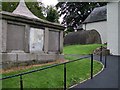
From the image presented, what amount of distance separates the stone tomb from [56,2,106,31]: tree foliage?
40866 millimetres

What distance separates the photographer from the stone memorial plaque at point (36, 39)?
445 inches

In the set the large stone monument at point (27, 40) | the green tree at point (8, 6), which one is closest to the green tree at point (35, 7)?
the green tree at point (8, 6)

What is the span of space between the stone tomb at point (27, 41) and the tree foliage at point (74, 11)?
4087 centimetres

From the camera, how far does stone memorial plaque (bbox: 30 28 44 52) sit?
11305mm

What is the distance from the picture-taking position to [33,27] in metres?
11.5

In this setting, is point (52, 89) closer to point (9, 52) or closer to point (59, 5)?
point (9, 52)

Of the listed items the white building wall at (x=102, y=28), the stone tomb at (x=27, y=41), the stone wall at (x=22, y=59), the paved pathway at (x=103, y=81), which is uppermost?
the white building wall at (x=102, y=28)

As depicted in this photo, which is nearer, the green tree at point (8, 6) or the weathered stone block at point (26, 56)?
the weathered stone block at point (26, 56)

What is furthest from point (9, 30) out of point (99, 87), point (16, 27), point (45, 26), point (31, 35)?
point (99, 87)

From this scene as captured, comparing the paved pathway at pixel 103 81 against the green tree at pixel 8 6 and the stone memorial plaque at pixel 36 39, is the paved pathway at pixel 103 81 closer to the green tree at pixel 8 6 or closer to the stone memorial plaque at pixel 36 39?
the stone memorial plaque at pixel 36 39

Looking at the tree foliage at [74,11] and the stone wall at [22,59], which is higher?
the tree foliage at [74,11]

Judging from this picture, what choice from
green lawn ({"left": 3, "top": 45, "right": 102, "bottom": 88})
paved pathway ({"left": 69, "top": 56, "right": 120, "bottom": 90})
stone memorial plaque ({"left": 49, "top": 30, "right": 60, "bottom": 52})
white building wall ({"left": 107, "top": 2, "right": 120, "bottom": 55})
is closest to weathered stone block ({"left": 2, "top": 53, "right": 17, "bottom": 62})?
green lawn ({"left": 3, "top": 45, "right": 102, "bottom": 88})

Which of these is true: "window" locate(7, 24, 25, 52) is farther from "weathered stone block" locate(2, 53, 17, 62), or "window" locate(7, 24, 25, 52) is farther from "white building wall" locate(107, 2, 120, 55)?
"white building wall" locate(107, 2, 120, 55)

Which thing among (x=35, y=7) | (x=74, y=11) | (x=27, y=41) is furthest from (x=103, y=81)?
(x=74, y=11)
